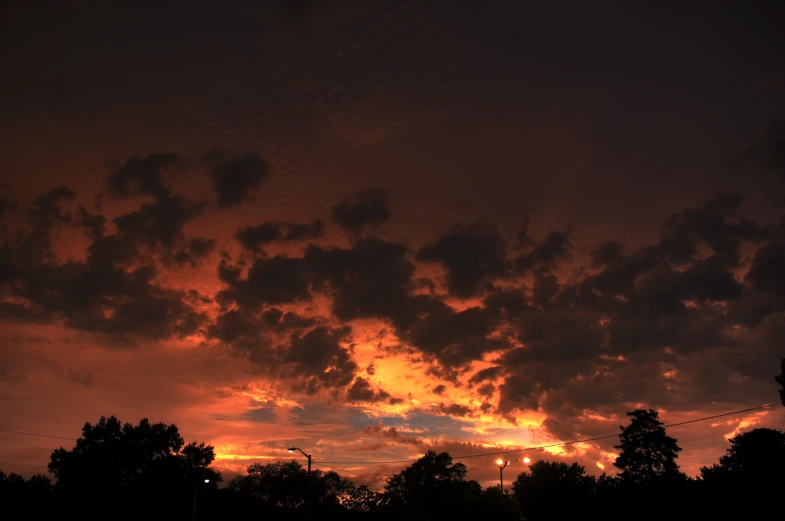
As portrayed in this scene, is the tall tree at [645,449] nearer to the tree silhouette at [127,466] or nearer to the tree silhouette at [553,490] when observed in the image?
the tree silhouette at [553,490]

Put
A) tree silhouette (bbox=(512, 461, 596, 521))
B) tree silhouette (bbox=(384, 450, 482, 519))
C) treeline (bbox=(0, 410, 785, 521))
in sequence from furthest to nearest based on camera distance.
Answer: tree silhouette (bbox=(384, 450, 482, 519)), tree silhouette (bbox=(512, 461, 596, 521)), treeline (bbox=(0, 410, 785, 521))

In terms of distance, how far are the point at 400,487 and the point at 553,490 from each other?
32993 mm

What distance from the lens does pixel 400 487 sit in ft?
371

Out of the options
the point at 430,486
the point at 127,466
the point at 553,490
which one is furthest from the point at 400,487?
the point at 127,466

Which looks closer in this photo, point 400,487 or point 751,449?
point 751,449

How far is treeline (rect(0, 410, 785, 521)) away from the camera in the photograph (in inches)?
2063

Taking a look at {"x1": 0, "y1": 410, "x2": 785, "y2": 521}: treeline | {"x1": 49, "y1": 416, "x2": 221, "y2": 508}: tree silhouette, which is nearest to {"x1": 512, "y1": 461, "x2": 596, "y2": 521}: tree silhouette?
{"x1": 0, "y1": 410, "x2": 785, "y2": 521}: treeline

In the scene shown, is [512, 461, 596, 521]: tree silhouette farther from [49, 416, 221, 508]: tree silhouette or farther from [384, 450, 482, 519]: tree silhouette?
[49, 416, 221, 508]: tree silhouette

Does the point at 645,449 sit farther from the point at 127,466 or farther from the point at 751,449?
the point at 127,466

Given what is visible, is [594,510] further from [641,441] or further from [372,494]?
[372,494]

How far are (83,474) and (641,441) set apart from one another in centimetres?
9132

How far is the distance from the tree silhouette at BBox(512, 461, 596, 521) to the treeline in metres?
0.24

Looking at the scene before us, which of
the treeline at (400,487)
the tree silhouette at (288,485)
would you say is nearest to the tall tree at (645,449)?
the treeline at (400,487)

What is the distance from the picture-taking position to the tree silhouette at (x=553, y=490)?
73.1 metres
